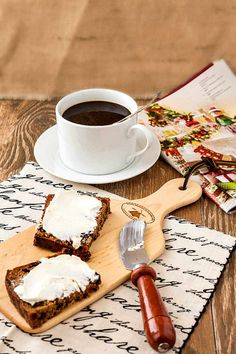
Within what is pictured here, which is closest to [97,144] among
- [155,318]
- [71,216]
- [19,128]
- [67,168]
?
[67,168]

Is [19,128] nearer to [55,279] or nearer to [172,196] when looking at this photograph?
[172,196]

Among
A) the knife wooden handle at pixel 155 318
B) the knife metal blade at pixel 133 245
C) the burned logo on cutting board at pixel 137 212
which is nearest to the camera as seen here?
the knife wooden handle at pixel 155 318

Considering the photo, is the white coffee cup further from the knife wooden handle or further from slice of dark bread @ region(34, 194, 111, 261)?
the knife wooden handle

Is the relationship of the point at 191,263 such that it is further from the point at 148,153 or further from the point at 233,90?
the point at 233,90

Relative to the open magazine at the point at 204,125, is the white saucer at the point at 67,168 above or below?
Answer: below

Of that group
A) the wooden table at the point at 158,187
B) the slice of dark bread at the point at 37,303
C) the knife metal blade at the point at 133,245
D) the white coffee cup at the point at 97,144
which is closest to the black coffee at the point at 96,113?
the white coffee cup at the point at 97,144

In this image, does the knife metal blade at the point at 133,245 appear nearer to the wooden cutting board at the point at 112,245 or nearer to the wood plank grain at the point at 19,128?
the wooden cutting board at the point at 112,245
